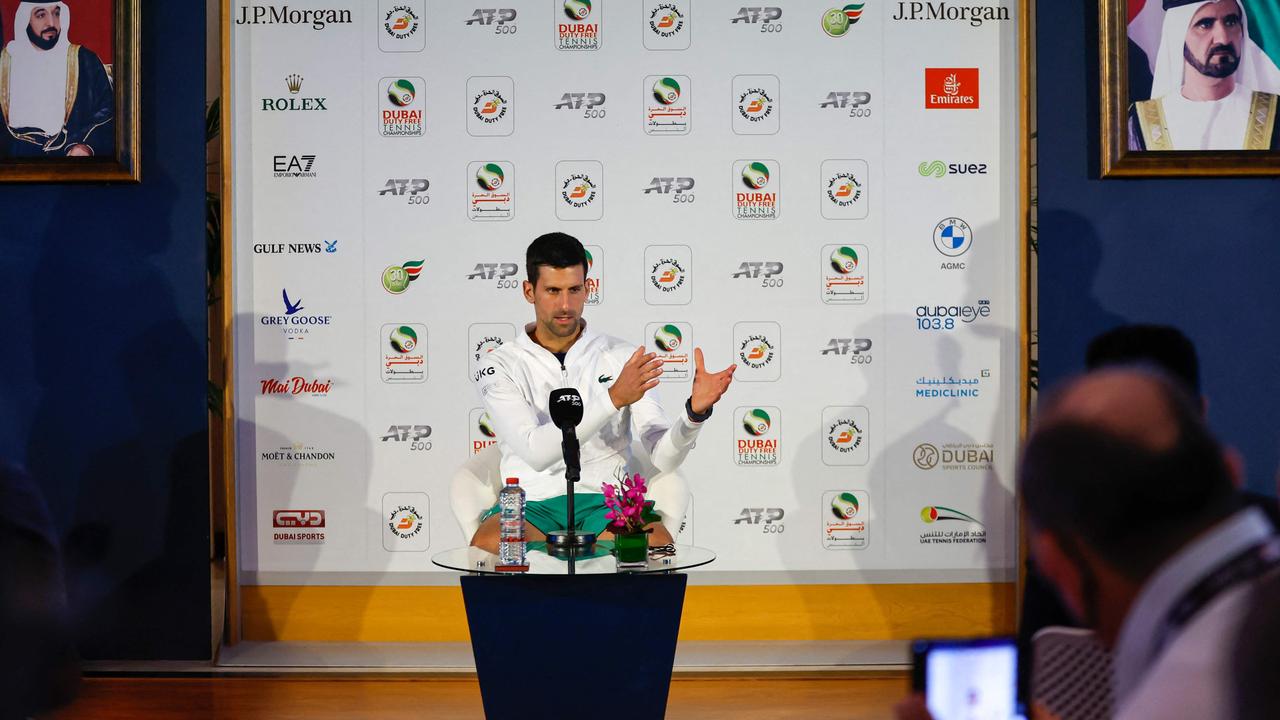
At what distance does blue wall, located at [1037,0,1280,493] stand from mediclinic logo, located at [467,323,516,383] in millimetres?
2357

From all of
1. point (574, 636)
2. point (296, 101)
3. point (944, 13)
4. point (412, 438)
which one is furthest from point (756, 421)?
point (296, 101)

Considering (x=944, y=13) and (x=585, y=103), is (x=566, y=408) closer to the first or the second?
(x=585, y=103)

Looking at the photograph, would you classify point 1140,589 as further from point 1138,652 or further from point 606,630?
point 606,630

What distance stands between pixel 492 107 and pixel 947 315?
2.23 metres

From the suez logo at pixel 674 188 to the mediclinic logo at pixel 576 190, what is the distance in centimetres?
24

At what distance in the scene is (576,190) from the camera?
14.7ft

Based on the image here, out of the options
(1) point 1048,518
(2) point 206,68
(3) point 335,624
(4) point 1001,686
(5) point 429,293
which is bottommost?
(3) point 335,624

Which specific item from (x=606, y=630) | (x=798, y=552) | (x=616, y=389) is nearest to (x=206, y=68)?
(x=616, y=389)

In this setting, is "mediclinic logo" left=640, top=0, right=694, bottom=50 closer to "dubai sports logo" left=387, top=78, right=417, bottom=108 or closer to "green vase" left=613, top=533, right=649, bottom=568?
"dubai sports logo" left=387, top=78, right=417, bottom=108

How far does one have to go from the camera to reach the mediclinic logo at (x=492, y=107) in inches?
176

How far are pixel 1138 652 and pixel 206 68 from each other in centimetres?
450

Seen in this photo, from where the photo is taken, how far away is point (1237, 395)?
4414 mm

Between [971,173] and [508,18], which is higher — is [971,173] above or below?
below

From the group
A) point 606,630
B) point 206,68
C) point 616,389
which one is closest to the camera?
point 606,630
